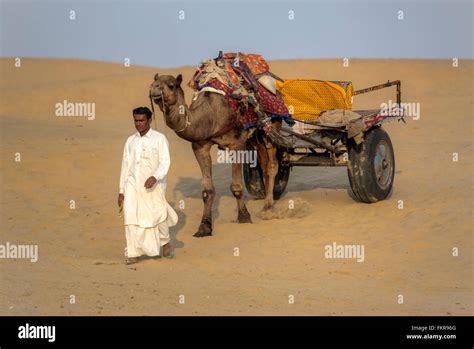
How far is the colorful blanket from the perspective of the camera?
12992 mm

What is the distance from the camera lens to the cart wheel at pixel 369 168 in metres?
14.1

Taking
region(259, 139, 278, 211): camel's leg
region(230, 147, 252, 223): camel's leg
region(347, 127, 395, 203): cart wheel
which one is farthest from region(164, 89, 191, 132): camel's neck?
region(347, 127, 395, 203): cart wheel

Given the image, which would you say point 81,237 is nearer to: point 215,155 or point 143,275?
point 143,275

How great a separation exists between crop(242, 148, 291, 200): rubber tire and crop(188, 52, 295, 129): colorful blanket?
1485 millimetres

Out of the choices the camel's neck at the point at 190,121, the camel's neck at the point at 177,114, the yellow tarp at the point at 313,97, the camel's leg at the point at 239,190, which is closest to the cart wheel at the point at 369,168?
the yellow tarp at the point at 313,97

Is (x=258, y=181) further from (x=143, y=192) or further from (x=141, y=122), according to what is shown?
(x=141, y=122)

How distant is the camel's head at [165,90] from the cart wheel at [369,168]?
349cm

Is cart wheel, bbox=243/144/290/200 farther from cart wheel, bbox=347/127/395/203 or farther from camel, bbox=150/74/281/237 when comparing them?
cart wheel, bbox=347/127/395/203

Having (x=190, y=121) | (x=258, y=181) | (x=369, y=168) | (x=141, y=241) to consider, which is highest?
(x=190, y=121)

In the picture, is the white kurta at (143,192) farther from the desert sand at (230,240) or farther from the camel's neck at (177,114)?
the camel's neck at (177,114)

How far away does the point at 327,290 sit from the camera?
34.0 feet

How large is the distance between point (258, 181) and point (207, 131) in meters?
2.98

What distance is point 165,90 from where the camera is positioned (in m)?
11.4

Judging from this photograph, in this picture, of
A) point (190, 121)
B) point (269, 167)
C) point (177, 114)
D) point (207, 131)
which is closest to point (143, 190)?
point (177, 114)
